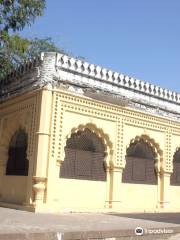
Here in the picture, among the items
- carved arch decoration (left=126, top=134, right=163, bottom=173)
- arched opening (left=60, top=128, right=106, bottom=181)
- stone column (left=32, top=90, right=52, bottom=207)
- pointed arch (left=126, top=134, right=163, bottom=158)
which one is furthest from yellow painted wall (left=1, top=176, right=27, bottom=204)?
carved arch decoration (left=126, top=134, right=163, bottom=173)

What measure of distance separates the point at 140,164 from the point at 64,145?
12.0 feet

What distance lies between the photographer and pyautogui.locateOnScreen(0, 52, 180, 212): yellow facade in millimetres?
10648

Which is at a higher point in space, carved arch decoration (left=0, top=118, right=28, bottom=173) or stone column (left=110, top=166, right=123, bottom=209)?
carved arch decoration (left=0, top=118, right=28, bottom=173)

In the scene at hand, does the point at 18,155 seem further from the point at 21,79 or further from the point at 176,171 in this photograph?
the point at 176,171

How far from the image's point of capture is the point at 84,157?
11789 millimetres

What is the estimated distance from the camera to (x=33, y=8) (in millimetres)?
10531

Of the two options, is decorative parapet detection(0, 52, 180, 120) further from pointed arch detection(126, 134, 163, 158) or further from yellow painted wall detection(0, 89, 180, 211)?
pointed arch detection(126, 134, 163, 158)

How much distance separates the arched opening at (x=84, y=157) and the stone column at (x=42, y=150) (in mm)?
774

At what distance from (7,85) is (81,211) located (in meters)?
5.43

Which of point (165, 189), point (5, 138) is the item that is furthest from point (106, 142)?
point (5, 138)

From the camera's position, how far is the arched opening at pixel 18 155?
39.1ft

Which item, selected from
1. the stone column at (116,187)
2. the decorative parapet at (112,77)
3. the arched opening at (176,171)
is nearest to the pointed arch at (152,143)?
the arched opening at (176,171)

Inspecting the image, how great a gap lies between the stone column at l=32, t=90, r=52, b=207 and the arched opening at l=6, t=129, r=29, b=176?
1234 millimetres

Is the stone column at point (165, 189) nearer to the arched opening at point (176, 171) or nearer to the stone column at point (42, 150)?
the arched opening at point (176, 171)
